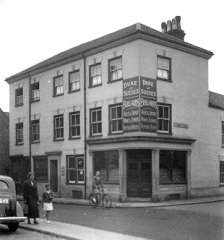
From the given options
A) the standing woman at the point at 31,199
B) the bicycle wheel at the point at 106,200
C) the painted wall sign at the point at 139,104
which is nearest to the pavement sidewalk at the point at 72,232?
the standing woman at the point at 31,199

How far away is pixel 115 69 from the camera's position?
2377 centimetres

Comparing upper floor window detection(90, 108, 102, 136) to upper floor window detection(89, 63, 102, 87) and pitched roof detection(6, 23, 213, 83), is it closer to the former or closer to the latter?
upper floor window detection(89, 63, 102, 87)

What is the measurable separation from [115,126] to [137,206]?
17.6ft

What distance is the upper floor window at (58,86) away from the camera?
2803 centimetres

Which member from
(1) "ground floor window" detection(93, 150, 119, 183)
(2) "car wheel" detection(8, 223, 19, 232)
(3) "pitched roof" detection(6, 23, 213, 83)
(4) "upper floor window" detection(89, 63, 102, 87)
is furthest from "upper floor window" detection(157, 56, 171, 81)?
(2) "car wheel" detection(8, 223, 19, 232)

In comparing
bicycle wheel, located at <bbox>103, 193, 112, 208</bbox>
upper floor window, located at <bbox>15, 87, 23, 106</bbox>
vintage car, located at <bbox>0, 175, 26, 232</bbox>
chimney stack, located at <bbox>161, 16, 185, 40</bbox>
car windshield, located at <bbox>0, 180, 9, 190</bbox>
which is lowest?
bicycle wheel, located at <bbox>103, 193, 112, 208</bbox>

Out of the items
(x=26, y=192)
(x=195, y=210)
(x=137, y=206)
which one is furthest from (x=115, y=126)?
(x=26, y=192)

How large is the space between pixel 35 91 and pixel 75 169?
25.8 feet

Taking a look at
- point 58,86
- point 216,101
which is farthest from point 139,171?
point 216,101

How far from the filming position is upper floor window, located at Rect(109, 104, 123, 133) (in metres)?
23.2

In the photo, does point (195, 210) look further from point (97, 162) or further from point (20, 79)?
point (20, 79)

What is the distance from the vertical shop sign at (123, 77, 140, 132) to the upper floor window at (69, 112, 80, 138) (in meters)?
4.75

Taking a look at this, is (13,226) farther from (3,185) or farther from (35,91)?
(35,91)

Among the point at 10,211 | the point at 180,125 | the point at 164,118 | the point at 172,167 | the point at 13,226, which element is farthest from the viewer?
the point at 180,125
